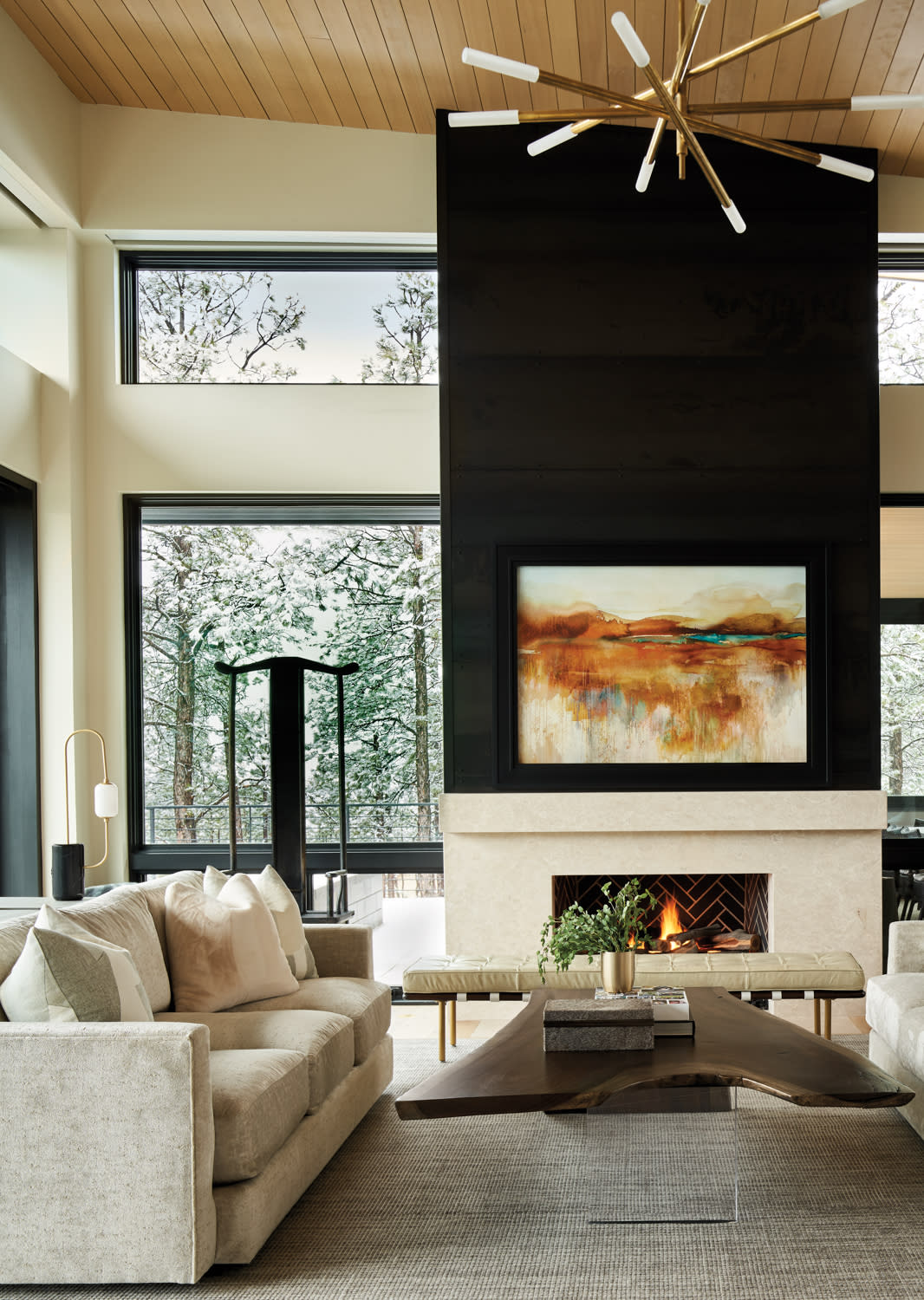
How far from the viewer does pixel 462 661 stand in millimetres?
5852

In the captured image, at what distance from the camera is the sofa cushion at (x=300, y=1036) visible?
3389 mm

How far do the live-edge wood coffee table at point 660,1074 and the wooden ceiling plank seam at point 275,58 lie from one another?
4.49 metres

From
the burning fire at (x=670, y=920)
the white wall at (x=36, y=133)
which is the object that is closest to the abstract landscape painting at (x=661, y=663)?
the burning fire at (x=670, y=920)

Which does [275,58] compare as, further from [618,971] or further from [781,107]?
[618,971]

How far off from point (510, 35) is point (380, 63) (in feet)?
2.29

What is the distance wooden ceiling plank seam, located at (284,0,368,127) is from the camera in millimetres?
5180

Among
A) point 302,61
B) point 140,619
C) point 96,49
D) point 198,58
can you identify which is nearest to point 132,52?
point 96,49

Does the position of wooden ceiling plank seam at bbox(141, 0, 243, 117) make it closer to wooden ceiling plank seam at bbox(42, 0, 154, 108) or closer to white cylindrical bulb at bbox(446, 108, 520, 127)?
wooden ceiling plank seam at bbox(42, 0, 154, 108)

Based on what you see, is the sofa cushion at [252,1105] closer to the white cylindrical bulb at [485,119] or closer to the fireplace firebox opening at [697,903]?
the white cylindrical bulb at [485,119]

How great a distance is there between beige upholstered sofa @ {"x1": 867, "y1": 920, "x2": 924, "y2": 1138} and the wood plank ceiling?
382 centimetres

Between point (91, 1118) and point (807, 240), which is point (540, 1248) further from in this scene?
point (807, 240)

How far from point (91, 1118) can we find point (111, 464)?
167 inches

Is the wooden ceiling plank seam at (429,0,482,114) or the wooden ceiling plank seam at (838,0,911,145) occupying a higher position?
the wooden ceiling plank seam at (429,0,482,114)

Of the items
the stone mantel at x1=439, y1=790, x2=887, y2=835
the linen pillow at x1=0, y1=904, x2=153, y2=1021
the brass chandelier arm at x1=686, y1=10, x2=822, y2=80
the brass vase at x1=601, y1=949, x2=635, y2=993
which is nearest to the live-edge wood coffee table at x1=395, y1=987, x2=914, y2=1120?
the brass vase at x1=601, y1=949, x2=635, y2=993
